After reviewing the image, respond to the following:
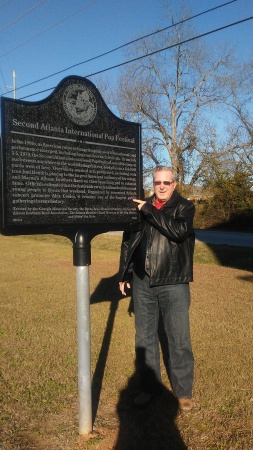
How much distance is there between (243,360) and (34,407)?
2.02m

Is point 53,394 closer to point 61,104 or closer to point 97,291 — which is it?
point 61,104

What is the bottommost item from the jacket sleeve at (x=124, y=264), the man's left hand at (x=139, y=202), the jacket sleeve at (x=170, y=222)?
the jacket sleeve at (x=124, y=264)

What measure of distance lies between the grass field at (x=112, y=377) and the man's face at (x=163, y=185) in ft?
5.28

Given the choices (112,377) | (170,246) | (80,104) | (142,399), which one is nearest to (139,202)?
(170,246)

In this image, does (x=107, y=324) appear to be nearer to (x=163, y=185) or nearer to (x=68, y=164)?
(x=163, y=185)

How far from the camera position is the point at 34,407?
3.42 meters

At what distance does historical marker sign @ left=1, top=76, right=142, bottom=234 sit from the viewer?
2604 mm

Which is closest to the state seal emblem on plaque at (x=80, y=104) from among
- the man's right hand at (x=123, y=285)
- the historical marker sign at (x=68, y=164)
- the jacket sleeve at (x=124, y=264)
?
the historical marker sign at (x=68, y=164)

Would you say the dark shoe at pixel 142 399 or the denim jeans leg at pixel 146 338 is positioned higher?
the denim jeans leg at pixel 146 338

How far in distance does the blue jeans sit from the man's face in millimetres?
638

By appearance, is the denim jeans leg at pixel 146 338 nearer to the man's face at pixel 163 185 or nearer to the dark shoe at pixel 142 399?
the dark shoe at pixel 142 399

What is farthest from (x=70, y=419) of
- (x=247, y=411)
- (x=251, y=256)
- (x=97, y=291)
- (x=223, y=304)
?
(x=251, y=256)

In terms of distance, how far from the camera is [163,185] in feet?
10.8

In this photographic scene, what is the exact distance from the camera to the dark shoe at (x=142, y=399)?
11.1ft
